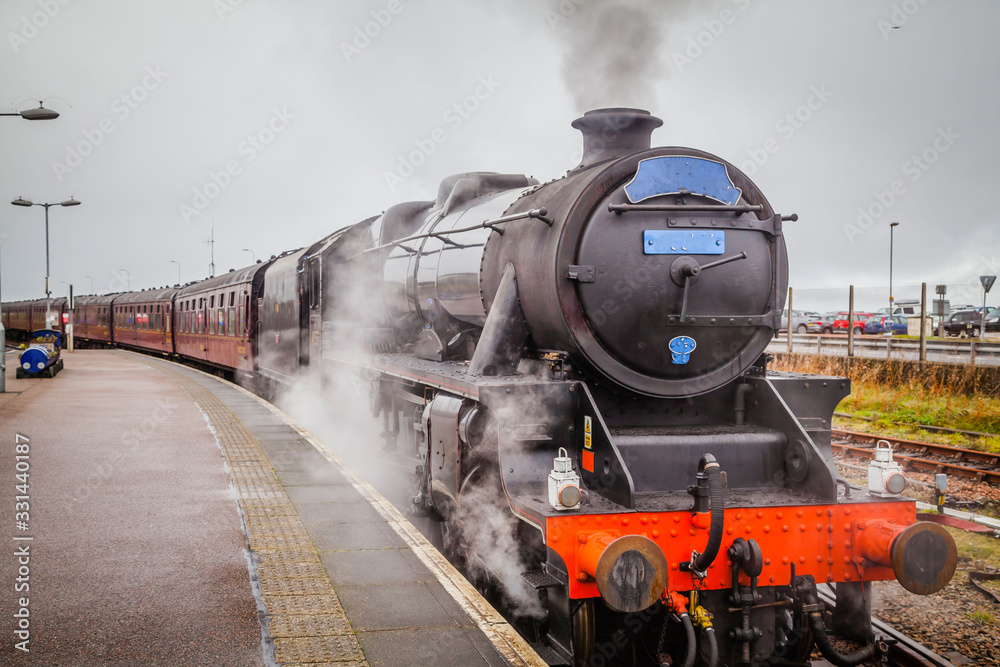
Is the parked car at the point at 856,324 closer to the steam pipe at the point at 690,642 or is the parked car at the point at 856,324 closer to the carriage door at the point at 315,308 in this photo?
the carriage door at the point at 315,308

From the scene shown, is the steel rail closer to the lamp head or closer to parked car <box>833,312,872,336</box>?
the lamp head

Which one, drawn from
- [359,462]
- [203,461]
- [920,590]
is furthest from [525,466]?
[359,462]

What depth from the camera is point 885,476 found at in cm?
398

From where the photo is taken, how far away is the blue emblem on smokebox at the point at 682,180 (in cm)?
435

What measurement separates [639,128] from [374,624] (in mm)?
3362

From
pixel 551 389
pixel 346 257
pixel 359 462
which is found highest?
pixel 346 257

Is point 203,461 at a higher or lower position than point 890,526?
lower

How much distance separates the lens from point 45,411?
38.8 ft

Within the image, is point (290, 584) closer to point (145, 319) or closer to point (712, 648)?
point (712, 648)

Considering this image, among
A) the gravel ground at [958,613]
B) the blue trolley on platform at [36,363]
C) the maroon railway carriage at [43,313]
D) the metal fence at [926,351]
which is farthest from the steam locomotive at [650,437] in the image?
the maroon railway carriage at [43,313]

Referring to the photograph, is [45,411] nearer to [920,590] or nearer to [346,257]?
[346,257]

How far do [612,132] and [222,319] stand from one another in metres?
16.0

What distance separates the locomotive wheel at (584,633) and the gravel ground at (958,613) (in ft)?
7.18

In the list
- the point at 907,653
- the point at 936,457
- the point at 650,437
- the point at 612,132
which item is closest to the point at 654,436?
the point at 650,437
